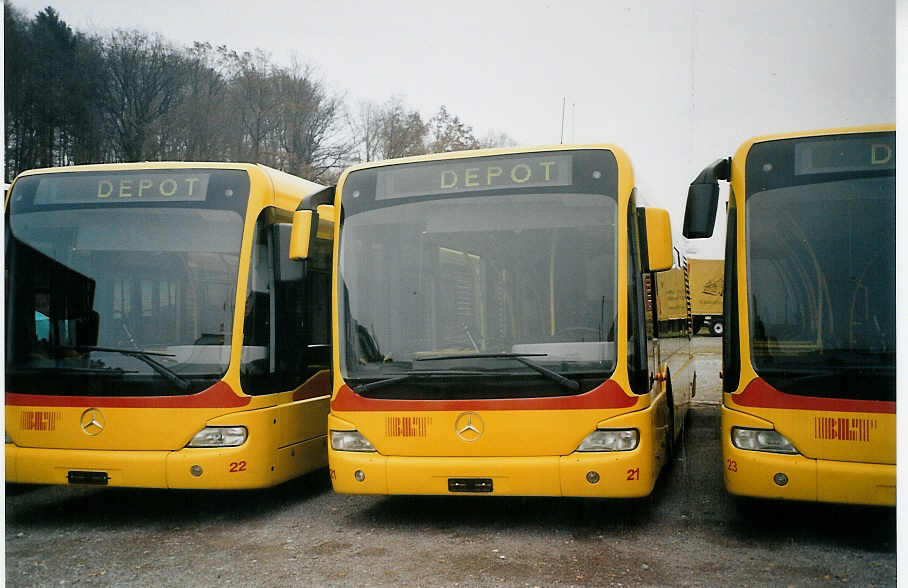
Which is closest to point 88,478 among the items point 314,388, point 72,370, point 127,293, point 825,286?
point 72,370

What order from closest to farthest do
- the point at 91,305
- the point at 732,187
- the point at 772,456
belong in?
the point at 772,456 < the point at 732,187 < the point at 91,305

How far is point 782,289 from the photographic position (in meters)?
6.02

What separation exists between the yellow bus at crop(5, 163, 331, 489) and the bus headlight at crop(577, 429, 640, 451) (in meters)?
2.30

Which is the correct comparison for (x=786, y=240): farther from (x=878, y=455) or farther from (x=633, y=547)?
(x=633, y=547)

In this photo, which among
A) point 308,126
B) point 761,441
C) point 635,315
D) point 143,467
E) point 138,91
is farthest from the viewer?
point 308,126

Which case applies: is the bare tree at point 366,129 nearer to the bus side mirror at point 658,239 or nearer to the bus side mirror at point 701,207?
the bus side mirror at point 658,239

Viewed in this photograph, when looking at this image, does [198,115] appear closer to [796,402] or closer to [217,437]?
[217,437]

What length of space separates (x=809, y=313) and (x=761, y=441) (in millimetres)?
818

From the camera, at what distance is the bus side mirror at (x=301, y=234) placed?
6762mm

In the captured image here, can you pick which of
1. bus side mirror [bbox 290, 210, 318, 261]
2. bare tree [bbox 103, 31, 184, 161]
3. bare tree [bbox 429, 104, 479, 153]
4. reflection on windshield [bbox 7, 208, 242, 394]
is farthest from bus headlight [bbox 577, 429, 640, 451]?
bare tree [bbox 103, 31, 184, 161]

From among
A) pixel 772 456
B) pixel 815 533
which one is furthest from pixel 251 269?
pixel 815 533

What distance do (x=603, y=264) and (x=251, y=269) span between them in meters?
2.48

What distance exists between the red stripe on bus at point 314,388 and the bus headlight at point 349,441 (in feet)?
2.92

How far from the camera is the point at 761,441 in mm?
5980
